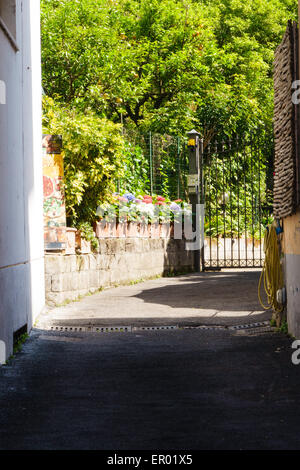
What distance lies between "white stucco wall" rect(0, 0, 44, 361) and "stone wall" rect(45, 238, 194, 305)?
0.69 metres

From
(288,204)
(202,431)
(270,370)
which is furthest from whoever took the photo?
(288,204)

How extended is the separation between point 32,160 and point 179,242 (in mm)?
8225

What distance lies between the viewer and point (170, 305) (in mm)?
10859

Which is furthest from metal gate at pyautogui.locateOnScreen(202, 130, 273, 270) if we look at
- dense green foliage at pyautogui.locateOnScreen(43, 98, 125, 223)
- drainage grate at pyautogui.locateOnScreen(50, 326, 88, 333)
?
drainage grate at pyautogui.locateOnScreen(50, 326, 88, 333)

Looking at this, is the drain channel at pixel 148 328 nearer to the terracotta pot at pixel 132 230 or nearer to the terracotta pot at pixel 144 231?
the terracotta pot at pixel 132 230

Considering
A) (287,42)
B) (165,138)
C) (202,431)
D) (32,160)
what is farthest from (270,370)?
(165,138)

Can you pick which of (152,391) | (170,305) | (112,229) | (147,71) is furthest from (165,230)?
(152,391)

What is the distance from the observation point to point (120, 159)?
13.1 meters

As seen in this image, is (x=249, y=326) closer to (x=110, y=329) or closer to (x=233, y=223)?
(x=110, y=329)

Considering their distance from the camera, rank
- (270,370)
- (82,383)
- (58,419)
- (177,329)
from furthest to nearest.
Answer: (177,329), (270,370), (82,383), (58,419)

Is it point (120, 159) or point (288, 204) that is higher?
point (120, 159)

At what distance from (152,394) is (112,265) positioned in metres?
8.62

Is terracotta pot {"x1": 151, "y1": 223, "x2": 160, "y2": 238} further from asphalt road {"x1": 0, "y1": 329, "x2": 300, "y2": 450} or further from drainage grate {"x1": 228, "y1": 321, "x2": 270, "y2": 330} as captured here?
asphalt road {"x1": 0, "y1": 329, "x2": 300, "y2": 450}
